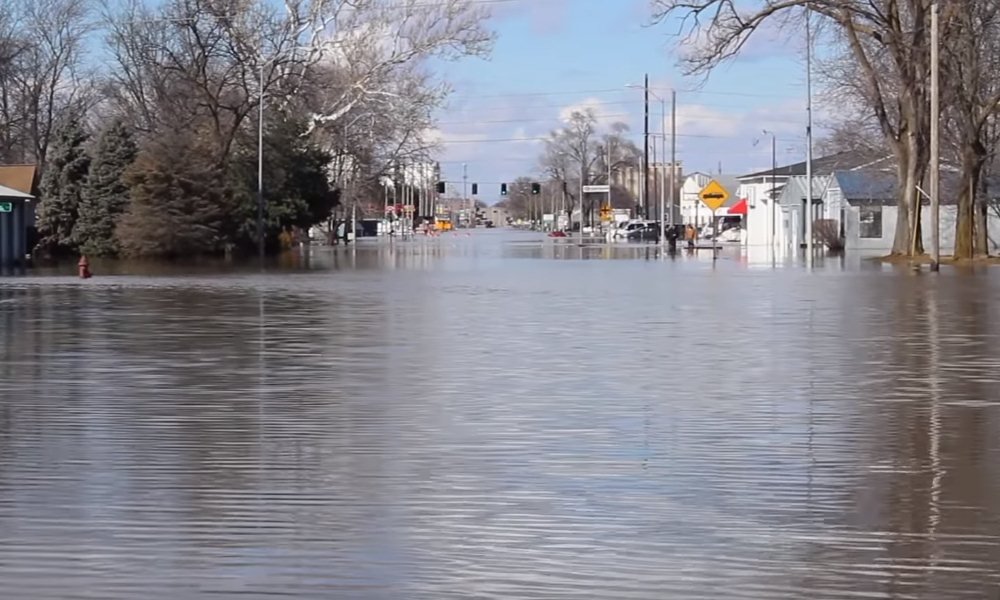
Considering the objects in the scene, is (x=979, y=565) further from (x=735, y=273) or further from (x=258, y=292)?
(x=735, y=273)

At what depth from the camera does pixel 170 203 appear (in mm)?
70812

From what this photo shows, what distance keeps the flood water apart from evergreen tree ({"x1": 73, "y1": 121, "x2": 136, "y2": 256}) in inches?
1904

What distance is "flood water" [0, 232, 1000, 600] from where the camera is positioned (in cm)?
796

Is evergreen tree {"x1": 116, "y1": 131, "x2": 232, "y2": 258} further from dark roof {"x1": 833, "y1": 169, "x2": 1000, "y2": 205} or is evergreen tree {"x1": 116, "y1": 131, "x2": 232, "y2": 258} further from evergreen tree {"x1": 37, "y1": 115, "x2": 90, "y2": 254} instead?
dark roof {"x1": 833, "y1": 169, "x2": 1000, "y2": 205}

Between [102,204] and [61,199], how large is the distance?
2330 millimetres

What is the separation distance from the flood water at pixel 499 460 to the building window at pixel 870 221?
6284 centimetres

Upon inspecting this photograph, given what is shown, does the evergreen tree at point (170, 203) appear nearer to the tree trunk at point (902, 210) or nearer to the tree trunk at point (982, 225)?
the tree trunk at point (902, 210)

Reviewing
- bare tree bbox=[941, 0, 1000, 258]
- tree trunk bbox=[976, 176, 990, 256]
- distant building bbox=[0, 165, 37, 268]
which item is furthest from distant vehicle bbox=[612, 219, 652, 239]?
bare tree bbox=[941, 0, 1000, 258]

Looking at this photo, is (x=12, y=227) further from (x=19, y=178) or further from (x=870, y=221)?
(x=870, y=221)

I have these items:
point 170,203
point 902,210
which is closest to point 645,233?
point 170,203

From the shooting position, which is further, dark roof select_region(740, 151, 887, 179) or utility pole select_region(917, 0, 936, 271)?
dark roof select_region(740, 151, 887, 179)

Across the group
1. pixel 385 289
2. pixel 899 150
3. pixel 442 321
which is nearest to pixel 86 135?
pixel 899 150

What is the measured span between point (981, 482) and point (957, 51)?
47917 millimetres

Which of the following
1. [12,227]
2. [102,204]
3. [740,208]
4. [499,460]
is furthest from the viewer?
[740,208]
